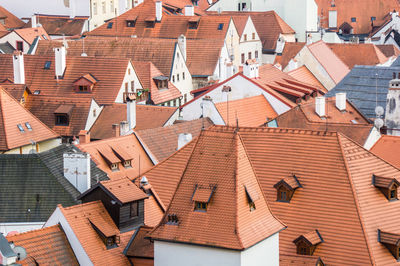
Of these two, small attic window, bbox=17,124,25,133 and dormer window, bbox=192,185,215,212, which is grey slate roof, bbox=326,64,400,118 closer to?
small attic window, bbox=17,124,25,133

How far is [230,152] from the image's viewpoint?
4116cm

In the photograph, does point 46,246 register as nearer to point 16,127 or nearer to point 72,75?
point 16,127

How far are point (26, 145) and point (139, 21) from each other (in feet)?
153

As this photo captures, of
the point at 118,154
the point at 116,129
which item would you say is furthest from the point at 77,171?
the point at 116,129

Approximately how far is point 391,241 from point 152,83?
44.0 m

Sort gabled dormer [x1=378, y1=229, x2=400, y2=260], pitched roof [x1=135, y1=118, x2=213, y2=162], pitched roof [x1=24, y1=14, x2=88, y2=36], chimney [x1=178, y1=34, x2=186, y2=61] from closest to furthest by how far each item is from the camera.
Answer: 1. gabled dormer [x1=378, y1=229, x2=400, y2=260]
2. pitched roof [x1=135, y1=118, x2=213, y2=162]
3. chimney [x1=178, y1=34, x2=186, y2=61]
4. pitched roof [x1=24, y1=14, x2=88, y2=36]

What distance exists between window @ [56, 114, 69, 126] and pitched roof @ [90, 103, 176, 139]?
184 centimetres

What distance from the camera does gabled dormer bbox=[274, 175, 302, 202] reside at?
1790 inches

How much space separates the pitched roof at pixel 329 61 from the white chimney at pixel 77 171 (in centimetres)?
4715

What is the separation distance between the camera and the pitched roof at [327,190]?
A: 43312 mm

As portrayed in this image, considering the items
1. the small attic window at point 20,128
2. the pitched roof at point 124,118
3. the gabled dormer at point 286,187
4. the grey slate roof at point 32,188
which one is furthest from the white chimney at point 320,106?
the gabled dormer at point 286,187

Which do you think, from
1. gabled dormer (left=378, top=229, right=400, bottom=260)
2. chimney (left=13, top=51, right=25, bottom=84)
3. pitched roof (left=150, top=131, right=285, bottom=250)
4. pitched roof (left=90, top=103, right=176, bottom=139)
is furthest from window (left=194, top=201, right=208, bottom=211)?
chimney (left=13, top=51, right=25, bottom=84)

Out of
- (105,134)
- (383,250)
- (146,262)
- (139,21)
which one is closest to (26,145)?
(105,134)

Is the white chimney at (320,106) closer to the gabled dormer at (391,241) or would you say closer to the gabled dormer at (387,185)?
the gabled dormer at (387,185)
